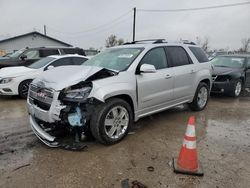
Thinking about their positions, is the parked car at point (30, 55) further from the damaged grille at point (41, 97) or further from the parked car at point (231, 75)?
the damaged grille at point (41, 97)

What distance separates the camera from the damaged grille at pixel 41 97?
388cm

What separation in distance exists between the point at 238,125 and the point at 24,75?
6.64 metres

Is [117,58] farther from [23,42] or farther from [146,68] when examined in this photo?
[23,42]

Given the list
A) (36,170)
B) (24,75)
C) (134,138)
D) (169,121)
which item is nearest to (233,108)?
(169,121)

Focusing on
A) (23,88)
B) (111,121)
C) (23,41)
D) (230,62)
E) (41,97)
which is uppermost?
(23,41)

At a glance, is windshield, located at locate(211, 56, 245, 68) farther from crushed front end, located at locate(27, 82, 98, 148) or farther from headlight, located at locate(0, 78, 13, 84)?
headlight, located at locate(0, 78, 13, 84)

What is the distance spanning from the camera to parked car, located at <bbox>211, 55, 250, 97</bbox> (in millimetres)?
8594

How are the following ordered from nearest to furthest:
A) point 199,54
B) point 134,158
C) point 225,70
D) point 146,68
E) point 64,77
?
point 134,158, point 64,77, point 146,68, point 199,54, point 225,70

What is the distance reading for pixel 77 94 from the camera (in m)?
3.85

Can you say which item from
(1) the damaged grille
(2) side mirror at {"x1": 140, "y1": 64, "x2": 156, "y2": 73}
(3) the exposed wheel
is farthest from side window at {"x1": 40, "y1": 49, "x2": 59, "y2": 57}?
(2) side mirror at {"x1": 140, "y1": 64, "x2": 156, "y2": 73}

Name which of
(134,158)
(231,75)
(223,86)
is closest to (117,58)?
(134,158)

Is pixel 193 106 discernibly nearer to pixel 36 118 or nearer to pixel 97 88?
pixel 97 88

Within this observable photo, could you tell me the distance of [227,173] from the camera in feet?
11.0

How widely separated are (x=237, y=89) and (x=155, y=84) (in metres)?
5.51
